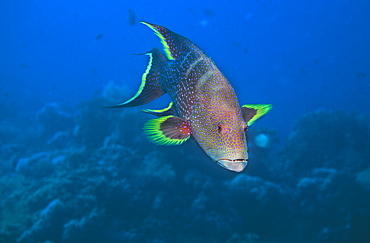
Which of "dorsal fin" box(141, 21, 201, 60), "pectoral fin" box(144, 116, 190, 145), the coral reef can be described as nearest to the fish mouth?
"pectoral fin" box(144, 116, 190, 145)

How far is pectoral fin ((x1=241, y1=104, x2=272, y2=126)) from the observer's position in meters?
1.47

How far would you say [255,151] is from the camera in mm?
9672

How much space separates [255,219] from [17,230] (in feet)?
21.5

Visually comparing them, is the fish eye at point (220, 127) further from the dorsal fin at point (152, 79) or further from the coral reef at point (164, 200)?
the coral reef at point (164, 200)

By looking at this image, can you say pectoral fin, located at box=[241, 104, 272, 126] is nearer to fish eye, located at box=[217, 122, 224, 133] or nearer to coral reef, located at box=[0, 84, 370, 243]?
fish eye, located at box=[217, 122, 224, 133]

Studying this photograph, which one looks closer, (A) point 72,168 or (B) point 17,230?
(B) point 17,230

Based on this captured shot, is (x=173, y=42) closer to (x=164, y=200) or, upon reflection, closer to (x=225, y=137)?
(x=225, y=137)

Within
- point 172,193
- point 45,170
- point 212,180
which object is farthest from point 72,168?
point 212,180

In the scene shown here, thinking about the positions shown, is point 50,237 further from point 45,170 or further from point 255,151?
point 255,151

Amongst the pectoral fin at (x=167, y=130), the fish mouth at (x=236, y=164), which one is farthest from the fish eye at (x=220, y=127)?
the pectoral fin at (x=167, y=130)

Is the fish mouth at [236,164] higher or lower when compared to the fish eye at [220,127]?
lower

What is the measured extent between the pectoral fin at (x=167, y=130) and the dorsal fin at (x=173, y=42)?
0.52 meters

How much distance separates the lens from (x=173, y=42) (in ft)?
5.28

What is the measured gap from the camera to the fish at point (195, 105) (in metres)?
1.19
